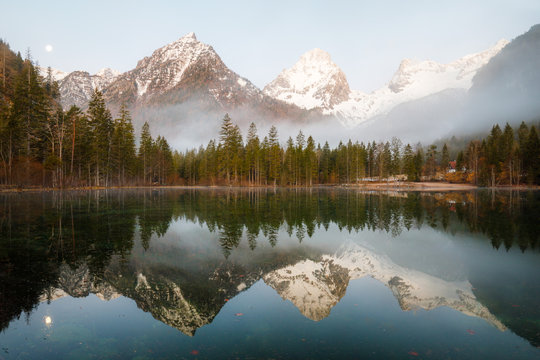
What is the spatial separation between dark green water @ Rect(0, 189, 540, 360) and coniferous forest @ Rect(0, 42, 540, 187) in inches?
1765

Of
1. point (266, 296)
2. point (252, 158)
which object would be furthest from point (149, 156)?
point (266, 296)

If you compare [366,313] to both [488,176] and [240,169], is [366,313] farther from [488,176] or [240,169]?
[488,176]

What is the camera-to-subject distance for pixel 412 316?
248 inches

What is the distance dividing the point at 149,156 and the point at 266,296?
90.1 meters

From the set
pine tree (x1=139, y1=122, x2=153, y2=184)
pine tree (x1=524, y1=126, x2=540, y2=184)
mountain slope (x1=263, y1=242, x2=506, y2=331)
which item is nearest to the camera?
mountain slope (x1=263, y1=242, x2=506, y2=331)

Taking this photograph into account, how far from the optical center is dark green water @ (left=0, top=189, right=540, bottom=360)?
16.4 ft

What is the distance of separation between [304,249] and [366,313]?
534 centimetres

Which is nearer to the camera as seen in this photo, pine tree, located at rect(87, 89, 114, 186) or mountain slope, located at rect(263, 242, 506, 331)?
mountain slope, located at rect(263, 242, 506, 331)

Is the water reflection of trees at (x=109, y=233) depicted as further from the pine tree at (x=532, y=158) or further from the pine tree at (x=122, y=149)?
the pine tree at (x=532, y=158)

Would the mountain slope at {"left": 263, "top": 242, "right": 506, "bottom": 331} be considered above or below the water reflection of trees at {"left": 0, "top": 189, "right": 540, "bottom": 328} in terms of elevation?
below

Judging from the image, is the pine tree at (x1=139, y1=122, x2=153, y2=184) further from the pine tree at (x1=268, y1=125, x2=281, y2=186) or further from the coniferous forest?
the pine tree at (x1=268, y1=125, x2=281, y2=186)

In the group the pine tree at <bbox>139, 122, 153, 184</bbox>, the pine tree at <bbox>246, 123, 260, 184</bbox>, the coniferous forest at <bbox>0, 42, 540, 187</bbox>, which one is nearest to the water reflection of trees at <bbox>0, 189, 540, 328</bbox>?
the coniferous forest at <bbox>0, 42, 540, 187</bbox>

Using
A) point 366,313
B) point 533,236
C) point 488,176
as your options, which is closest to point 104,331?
point 366,313

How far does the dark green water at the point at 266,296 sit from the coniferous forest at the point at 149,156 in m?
44.8
